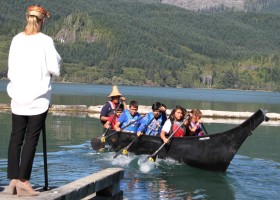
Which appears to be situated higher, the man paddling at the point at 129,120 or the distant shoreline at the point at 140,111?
the man paddling at the point at 129,120

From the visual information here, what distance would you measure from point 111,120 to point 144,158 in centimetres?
331

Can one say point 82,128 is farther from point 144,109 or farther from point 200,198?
point 200,198

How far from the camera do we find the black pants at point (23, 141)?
7234 millimetres

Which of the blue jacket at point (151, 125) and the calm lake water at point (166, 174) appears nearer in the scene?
the calm lake water at point (166, 174)

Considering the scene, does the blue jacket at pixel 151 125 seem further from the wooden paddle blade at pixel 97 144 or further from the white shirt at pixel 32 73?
the white shirt at pixel 32 73

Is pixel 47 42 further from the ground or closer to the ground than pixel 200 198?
further from the ground

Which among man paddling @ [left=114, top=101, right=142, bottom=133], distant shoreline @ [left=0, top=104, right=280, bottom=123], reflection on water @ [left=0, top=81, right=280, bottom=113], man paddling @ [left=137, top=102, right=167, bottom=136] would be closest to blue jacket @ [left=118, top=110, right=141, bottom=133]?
man paddling @ [left=114, top=101, right=142, bottom=133]

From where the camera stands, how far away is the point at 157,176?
15.5 m

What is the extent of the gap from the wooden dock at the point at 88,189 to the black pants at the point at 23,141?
0.95ft

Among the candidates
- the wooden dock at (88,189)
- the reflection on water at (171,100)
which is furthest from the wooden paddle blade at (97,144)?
the reflection on water at (171,100)

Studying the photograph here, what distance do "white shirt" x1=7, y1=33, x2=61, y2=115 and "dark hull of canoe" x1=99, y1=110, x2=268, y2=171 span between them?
30.0 ft

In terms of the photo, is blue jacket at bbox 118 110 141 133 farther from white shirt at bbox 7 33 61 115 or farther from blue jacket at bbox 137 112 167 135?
white shirt at bbox 7 33 61 115

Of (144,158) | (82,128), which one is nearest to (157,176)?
(144,158)

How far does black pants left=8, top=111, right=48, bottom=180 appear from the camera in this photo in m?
7.23
